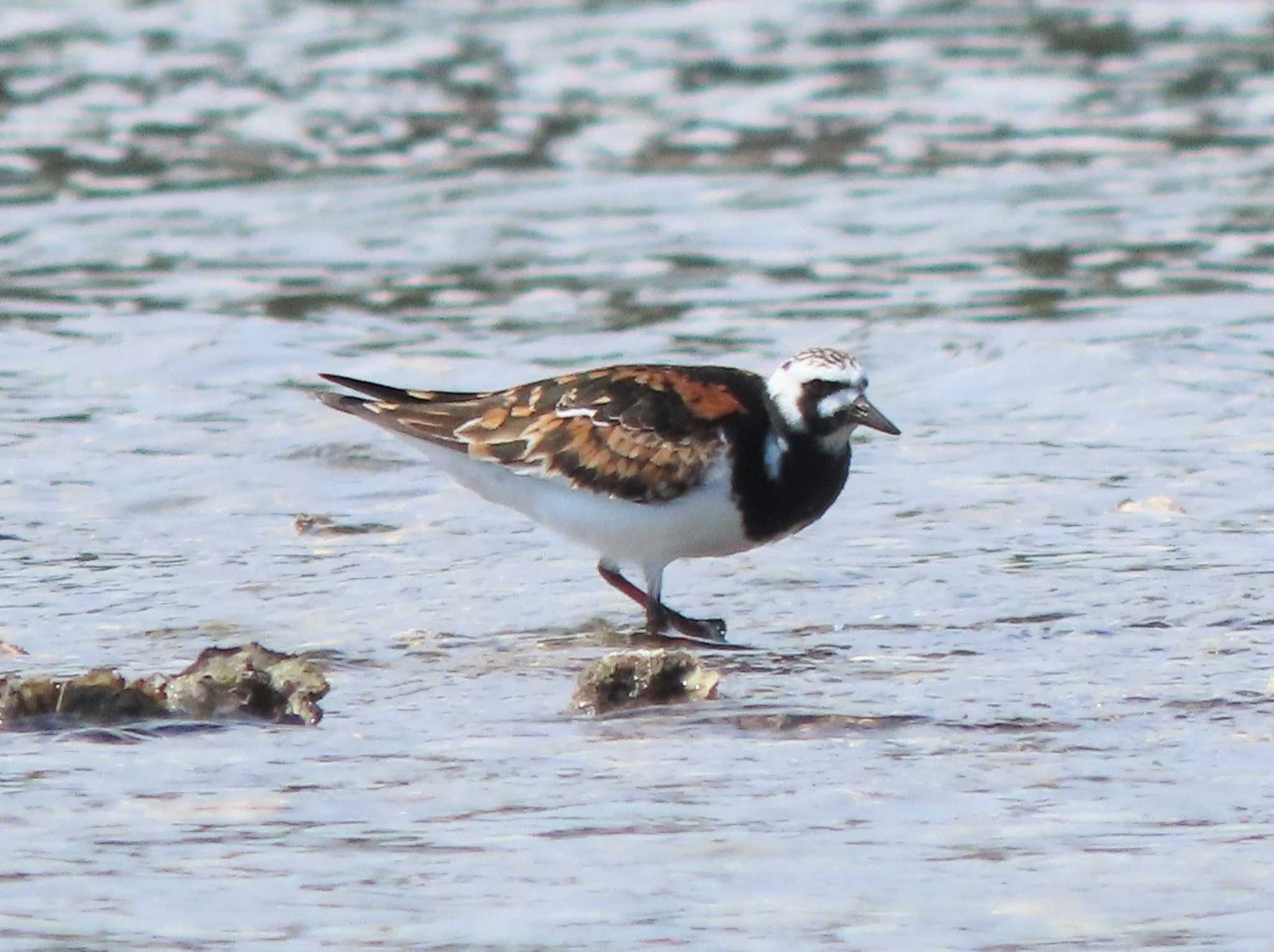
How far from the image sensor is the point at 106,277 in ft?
36.1

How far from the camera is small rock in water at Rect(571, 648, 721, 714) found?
203 inches

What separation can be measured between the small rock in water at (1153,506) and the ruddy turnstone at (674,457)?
1161 millimetres

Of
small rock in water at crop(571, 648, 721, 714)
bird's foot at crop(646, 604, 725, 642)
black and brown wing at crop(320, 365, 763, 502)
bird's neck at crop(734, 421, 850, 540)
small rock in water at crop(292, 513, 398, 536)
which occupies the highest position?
black and brown wing at crop(320, 365, 763, 502)

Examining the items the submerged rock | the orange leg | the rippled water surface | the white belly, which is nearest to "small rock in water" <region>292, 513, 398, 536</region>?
the rippled water surface

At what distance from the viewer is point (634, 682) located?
16.9 feet

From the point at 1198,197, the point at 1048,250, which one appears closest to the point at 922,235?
the point at 1048,250

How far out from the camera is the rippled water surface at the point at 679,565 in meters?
4.15

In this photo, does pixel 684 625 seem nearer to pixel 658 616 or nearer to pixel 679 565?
pixel 658 616

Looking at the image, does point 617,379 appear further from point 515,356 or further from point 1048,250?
point 1048,250

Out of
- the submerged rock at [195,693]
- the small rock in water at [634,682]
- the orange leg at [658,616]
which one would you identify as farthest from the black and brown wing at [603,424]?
the submerged rock at [195,693]

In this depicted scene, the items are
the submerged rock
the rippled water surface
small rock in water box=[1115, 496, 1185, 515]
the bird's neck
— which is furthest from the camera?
small rock in water box=[1115, 496, 1185, 515]

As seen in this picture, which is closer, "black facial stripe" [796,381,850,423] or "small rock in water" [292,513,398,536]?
"black facial stripe" [796,381,850,423]

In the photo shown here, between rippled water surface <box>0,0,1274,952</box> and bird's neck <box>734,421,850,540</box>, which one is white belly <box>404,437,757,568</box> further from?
rippled water surface <box>0,0,1274,952</box>

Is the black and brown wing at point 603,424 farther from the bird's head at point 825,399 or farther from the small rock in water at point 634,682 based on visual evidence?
the small rock in water at point 634,682
